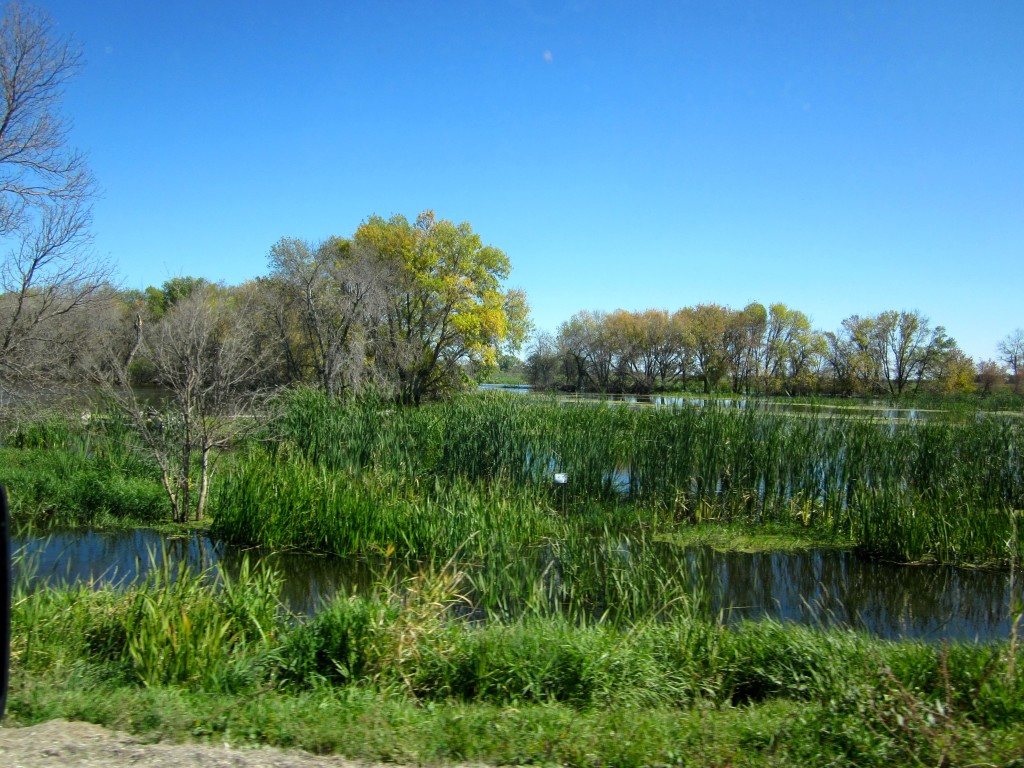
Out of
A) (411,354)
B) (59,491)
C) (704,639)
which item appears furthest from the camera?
(411,354)

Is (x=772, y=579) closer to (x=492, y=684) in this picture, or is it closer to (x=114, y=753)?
(x=492, y=684)

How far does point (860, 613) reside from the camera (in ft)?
29.3

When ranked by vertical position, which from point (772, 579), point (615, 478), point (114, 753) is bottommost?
point (772, 579)

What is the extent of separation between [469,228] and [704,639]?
96.9ft

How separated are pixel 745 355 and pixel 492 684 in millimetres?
45558

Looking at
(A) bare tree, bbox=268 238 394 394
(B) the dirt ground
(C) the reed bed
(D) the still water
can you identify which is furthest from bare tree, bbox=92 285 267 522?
(A) bare tree, bbox=268 238 394 394

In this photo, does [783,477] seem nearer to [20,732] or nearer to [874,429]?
[874,429]

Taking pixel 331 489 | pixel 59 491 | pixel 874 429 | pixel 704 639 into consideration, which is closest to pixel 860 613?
pixel 704 639

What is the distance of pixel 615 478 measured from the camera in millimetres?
14945

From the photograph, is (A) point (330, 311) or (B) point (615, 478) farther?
(A) point (330, 311)

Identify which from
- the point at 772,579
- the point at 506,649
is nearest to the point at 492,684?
the point at 506,649

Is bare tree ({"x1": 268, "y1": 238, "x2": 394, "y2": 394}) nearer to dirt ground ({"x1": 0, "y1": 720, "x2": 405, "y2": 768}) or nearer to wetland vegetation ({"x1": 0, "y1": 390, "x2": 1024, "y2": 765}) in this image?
wetland vegetation ({"x1": 0, "y1": 390, "x2": 1024, "y2": 765})

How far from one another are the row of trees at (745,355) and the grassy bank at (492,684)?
98.9 feet

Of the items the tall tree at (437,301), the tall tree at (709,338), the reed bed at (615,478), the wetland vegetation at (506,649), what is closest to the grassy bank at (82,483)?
the wetland vegetation at (506,649)
